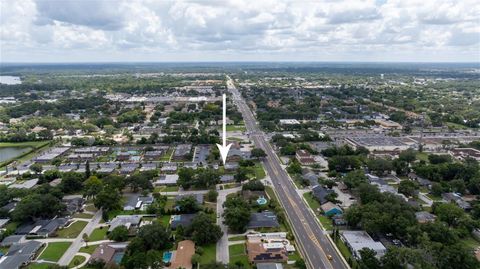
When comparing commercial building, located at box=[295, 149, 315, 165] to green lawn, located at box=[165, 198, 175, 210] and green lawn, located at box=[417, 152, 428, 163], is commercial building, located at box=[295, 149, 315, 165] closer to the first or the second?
green lawn, located at box=[417, 152, 428, 163]

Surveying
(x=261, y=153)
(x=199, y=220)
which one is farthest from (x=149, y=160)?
(x=199, y=220)

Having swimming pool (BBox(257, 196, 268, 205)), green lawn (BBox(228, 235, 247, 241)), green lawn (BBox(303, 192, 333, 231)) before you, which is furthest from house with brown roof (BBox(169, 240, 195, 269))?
green lawn (BBox(303, 192, 333, 231))

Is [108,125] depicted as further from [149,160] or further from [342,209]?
[342,209]

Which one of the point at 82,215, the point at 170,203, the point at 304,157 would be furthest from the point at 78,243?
the point at 304,157

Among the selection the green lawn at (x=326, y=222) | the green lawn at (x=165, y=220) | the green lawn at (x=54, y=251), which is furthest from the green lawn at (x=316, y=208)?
the green lawn at (x=54, y=251)

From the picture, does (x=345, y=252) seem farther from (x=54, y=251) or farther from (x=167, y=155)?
(x=167, y=155)

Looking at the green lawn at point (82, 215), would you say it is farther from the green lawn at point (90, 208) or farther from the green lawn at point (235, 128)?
the green lawn at point (235, 128)
